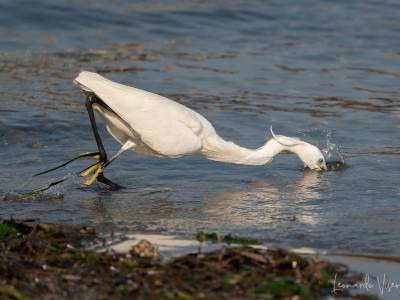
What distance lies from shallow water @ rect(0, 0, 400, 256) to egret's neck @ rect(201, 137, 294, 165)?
0.30 meters

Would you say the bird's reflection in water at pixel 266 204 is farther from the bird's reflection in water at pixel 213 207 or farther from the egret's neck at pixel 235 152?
the egret's neck at pixel 235 152

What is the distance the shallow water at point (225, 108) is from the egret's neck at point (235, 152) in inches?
11.7

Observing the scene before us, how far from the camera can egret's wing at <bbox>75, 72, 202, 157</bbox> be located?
21.8 feet

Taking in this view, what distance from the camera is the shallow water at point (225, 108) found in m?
6.12

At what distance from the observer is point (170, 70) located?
1249cm

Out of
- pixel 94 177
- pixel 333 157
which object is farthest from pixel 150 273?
pixel 333 157

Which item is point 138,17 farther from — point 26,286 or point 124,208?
point 26,286

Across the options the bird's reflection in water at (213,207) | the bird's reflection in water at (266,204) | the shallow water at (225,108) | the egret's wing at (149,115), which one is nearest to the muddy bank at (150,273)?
the shallow water at (225,108)

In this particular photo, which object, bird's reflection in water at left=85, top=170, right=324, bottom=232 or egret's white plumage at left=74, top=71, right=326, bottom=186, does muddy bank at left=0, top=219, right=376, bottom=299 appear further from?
egret's white plumage at left=74, top=71, right=326, bottom=186

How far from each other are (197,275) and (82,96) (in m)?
7.22

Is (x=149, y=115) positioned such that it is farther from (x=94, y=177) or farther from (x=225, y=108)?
(x=225, y=108)

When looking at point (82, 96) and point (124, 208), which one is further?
point (82, 96)

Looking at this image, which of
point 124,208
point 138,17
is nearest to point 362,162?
point 124,208

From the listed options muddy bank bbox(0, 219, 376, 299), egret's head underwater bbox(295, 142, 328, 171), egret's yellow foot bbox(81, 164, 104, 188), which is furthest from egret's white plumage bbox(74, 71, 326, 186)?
muddy bank bbox(0, 219, 376, 299)
